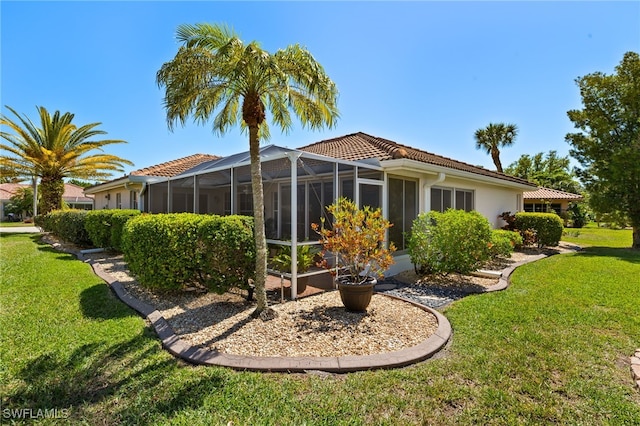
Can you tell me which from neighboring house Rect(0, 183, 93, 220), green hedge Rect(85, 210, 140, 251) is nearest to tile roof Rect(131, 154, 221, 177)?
green hedge Rect(85, 210, 140, 251)

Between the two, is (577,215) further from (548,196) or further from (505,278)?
(505,278)

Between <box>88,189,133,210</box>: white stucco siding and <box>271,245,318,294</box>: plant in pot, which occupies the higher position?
<box>88,189,133,210</box>: white stucco siding

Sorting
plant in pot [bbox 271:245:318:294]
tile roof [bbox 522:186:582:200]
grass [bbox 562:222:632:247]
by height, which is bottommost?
grass [bbox 562:222:632:247]

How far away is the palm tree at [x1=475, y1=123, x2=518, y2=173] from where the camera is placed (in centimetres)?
3778

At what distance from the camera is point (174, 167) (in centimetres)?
1755

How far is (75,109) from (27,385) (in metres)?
23.6

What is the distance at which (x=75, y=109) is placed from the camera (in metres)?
21.2

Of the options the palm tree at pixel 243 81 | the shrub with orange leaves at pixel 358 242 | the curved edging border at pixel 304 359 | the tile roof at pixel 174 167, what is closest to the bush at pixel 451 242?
the shrub with orange leaves at pixel 358 242

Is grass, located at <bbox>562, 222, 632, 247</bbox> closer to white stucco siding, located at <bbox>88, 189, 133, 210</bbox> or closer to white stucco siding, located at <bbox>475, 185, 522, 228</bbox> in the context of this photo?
white stucco siding, located at <bbox>475, 185, 522, 228</bbox>

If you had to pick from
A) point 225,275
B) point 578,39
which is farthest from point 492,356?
point 578,39

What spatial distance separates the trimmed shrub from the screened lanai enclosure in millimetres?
10719

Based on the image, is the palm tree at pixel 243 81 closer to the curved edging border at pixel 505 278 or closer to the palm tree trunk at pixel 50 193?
the curved edging border at pixel 505 278

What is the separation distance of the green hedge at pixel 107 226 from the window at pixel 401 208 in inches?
A: 368

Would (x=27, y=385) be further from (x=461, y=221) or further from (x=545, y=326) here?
(x=461, y=221)
